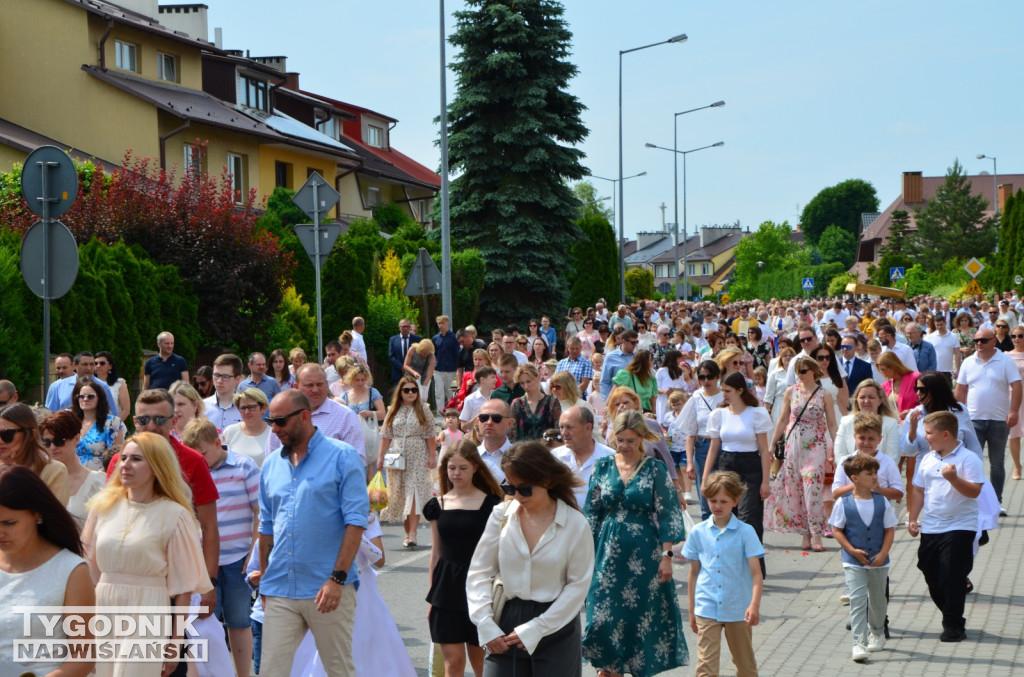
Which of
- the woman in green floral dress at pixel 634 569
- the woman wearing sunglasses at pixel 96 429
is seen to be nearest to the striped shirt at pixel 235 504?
the woman wearing sunglasses at pixel 96 429

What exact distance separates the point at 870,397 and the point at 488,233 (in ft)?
89.2

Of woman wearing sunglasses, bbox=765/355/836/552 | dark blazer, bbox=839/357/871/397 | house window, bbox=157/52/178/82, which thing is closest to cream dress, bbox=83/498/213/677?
woman wearing sunglasses, bbox=765/355/836/552

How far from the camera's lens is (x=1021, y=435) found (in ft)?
50.6

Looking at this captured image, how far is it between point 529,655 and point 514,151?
3279cm

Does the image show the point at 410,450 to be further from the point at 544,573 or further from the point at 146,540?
the point at 544,573

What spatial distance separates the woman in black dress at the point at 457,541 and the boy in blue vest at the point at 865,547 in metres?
2.64

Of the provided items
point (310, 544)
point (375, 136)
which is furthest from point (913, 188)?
point (310, 544)

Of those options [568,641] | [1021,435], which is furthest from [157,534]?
[1021,435]

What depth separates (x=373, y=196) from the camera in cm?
5466

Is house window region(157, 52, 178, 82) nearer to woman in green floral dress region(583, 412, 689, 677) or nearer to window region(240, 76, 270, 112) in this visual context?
window region(240, 76, 270, 112)

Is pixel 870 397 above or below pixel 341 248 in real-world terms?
below

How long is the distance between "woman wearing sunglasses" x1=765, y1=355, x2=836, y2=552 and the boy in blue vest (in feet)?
11.8

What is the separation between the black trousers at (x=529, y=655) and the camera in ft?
18.9

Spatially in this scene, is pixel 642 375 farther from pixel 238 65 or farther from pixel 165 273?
pixel 238 65
